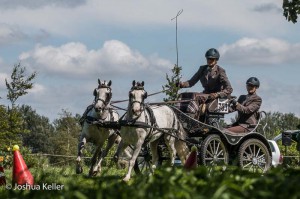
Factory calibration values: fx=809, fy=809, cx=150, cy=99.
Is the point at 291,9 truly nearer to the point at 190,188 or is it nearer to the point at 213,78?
the point at 213,78

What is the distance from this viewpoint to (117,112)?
53.6ft

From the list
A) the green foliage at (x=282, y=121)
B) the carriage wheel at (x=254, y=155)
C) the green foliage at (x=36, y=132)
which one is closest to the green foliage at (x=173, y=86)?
the carriage wheel at (x=254, y=155)

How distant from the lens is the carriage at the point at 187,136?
51.1 feet

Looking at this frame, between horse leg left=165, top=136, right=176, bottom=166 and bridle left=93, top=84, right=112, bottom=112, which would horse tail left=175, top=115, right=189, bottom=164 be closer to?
horse leg left=165, top=136, right=176, bottom=166

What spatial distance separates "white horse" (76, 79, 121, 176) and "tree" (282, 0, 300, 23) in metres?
4.06

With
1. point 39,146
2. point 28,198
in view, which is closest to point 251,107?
point 28,198

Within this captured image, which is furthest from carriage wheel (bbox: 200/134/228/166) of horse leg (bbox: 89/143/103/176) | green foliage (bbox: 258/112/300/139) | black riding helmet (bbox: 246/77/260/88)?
green foliage (bbox: 258/112/300/139)

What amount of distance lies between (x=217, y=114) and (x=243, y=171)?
9.51 metres

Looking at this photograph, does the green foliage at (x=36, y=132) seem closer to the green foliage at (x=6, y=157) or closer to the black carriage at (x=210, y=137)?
the green foliage at (x=6, y=157)

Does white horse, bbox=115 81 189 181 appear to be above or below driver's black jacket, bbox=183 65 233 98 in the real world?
below

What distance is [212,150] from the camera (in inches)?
661

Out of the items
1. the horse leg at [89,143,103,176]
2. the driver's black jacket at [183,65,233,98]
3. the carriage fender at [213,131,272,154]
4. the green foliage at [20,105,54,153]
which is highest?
the green foliage at [20,105,54,153]

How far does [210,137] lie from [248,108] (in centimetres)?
119

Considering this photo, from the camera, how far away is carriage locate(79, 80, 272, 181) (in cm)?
1559
